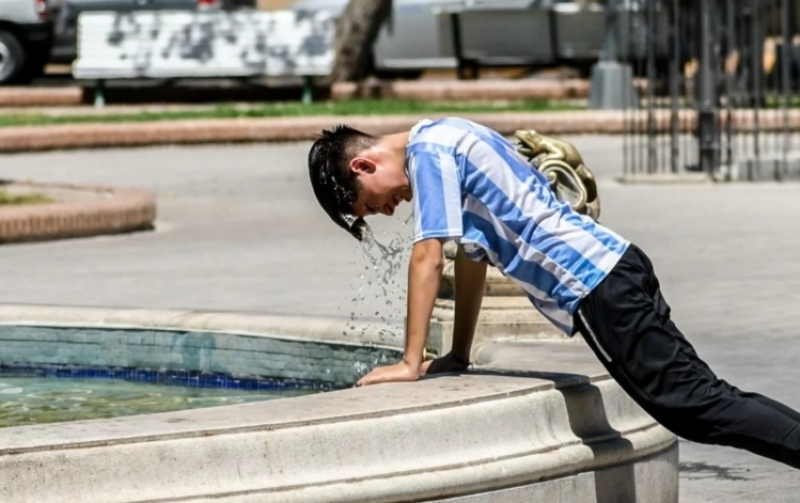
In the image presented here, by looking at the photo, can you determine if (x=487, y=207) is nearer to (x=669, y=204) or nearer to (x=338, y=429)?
(x=338, y=429)

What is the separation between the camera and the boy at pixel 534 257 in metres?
4.41

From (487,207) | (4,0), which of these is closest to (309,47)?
(4,0)

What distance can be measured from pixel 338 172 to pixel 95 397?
1.96 meters

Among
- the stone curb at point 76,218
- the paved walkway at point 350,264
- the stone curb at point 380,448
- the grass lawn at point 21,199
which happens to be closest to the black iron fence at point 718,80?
the paved walkway at point 350,264

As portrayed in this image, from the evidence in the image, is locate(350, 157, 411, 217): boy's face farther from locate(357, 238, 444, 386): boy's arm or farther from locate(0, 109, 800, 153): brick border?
locate(0, 109, 800, 153): brick border

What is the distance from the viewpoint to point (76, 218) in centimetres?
1177

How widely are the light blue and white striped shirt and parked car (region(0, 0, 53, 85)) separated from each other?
1996 centimetres

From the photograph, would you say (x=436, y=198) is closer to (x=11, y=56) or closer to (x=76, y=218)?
(x=76, y=218)

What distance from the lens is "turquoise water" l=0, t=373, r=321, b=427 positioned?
19.1ft

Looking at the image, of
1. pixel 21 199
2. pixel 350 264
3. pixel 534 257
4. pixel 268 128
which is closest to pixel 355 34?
pixel 268 128

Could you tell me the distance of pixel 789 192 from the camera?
13.9 meters

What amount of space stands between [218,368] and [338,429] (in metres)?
2.25

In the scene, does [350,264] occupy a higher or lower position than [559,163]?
lower

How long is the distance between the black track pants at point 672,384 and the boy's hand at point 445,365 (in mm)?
484
